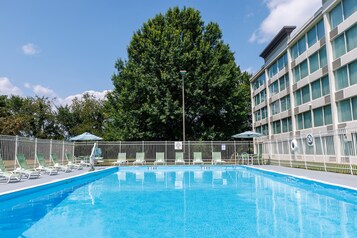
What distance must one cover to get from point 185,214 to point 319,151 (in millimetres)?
14249

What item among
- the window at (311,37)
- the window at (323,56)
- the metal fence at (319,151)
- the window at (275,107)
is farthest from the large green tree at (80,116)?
the window at (323,56)

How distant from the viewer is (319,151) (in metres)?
17.7

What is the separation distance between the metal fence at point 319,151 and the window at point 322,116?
8.78ft

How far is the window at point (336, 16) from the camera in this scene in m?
17.5

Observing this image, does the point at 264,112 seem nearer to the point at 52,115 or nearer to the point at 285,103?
the point at 285,103

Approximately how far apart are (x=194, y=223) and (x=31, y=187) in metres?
5.90

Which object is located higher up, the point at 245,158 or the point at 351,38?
the point at 351,38

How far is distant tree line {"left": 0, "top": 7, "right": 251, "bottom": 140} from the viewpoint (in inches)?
915

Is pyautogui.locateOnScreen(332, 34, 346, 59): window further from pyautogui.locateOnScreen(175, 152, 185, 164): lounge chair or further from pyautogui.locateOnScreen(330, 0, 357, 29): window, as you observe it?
pyautogui.locateOnScreen(175, 152, 185, 164): lounge chair

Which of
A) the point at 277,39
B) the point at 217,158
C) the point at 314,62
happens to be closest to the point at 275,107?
the point at 277,39

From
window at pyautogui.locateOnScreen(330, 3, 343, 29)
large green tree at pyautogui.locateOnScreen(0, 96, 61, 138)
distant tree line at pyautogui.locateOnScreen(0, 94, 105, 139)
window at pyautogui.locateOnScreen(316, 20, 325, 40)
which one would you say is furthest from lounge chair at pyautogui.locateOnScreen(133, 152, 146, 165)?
large green tree at pyautogui.locateOnScreen(0, 96, 61, 138)

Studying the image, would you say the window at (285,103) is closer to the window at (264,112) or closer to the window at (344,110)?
the window at (264,112)

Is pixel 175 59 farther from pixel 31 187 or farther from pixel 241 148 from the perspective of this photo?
pixel 31 187

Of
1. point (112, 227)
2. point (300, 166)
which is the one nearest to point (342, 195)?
point (112, 227)
